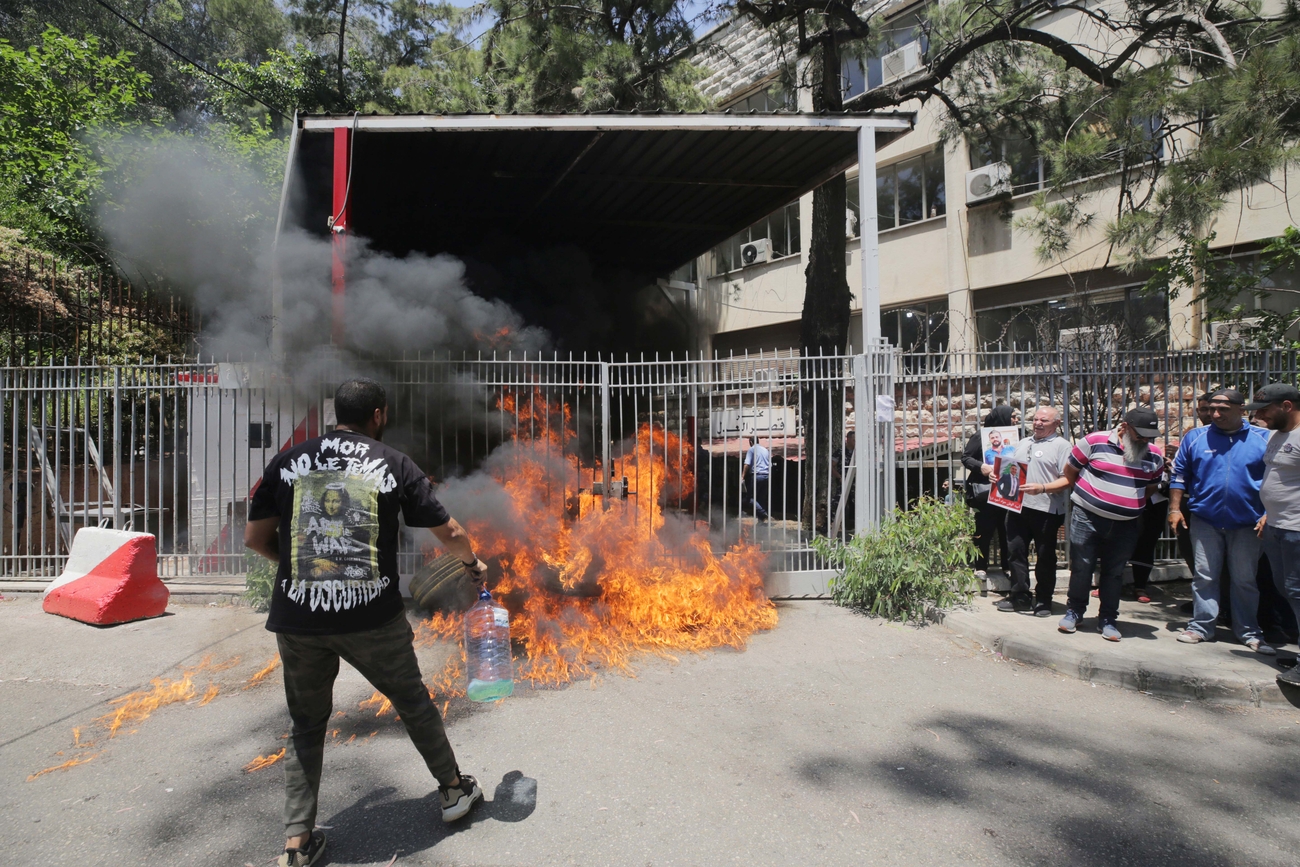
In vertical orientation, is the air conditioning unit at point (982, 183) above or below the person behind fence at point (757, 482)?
above

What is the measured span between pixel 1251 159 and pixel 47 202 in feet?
55.5

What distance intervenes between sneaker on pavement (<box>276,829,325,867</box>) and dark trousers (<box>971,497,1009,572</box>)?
5.71 metres

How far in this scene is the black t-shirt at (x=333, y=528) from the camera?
291 centimetres

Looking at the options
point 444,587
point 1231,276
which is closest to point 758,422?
point 444,587

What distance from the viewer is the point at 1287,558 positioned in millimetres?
4801

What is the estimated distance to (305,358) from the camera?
727 centimetres

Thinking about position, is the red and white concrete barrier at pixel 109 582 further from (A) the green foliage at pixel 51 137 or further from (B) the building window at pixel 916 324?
(B) the building window at pixel 916 324

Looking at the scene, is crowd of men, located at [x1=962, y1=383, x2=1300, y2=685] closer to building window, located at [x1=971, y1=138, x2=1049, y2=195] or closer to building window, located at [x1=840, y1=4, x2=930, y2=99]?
building window, located at [x1=971, y1=138, x2=1049, y2=195]

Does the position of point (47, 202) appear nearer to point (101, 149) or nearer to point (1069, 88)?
point (101, 149)

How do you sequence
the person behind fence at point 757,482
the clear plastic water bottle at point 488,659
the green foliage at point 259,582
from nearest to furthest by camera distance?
the clear plastic water bottle at point 488,659, the green foliage at point 259,582, the person behind fence at point 757,482

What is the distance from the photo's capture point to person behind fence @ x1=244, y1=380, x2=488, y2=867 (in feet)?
9.55

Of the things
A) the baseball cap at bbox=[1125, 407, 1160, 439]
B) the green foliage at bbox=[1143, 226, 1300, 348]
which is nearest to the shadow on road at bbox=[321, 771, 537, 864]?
the baseball cap at bbox=[1125, 407, 1160, 439]

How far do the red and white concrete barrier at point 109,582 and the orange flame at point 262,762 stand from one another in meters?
3.45

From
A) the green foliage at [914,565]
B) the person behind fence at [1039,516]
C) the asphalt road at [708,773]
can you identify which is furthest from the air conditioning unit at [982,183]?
the asphalt road at [708,773]
